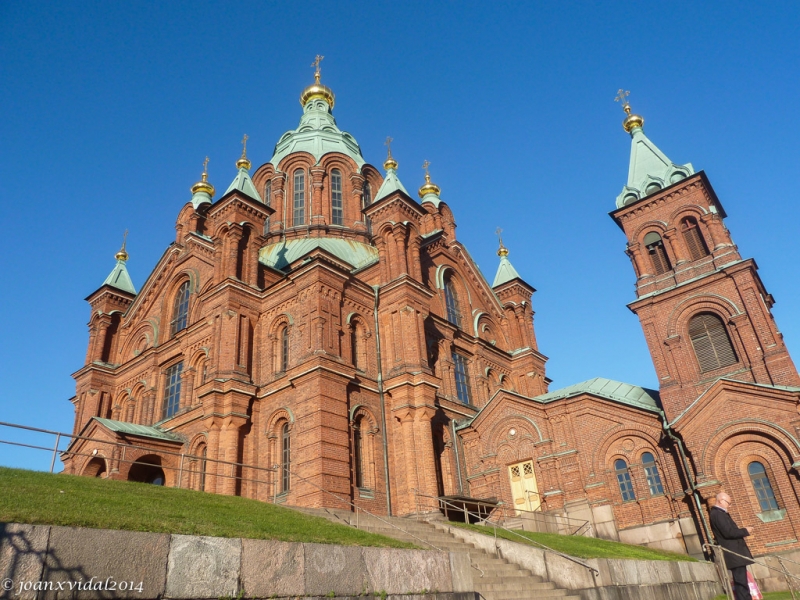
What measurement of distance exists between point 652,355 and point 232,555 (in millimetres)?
19630

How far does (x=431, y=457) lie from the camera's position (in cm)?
1953

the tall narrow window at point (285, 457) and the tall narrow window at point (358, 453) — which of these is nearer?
the tall narrow window at point (285, 457)

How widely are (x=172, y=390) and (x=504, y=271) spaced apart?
17.2 meters

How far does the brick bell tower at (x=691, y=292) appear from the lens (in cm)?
2067

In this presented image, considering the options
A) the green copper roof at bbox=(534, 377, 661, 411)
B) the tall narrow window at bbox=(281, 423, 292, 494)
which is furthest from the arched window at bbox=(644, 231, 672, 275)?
the tall narrow window at bbox=(281, 423, 292, 494)

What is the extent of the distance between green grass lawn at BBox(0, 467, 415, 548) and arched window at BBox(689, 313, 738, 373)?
1607cm

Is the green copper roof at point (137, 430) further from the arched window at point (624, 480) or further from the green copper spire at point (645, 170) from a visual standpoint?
the green copper spire at point (645, 170)

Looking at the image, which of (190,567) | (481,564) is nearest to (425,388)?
(481,564)

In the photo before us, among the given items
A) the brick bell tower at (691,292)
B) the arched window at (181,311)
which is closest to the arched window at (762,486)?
the brick bell tower at (691,292)

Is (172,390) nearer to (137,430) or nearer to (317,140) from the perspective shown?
(137,430)

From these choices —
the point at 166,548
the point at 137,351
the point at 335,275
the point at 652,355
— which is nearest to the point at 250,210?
the point at 335,275

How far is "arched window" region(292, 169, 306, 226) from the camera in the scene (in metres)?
31.8

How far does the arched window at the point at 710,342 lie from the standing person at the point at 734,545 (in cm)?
1525

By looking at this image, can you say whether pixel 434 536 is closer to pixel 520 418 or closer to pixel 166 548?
pixel 520 418
